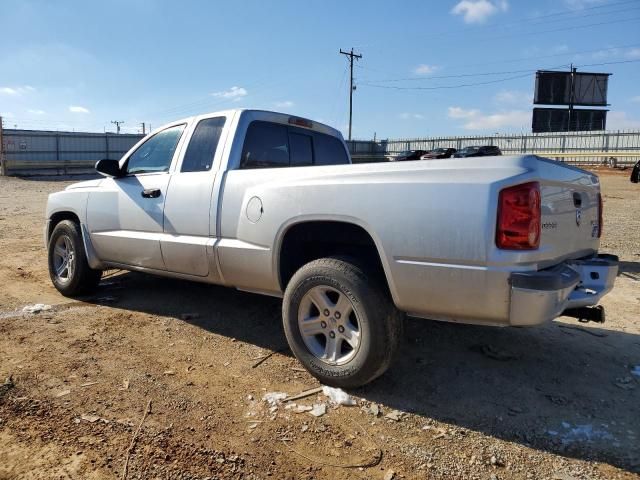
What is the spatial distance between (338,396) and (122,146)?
34953 mm

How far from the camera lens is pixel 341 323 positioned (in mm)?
3309

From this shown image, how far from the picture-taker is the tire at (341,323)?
122 inches

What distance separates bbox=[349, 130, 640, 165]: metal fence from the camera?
125 ft

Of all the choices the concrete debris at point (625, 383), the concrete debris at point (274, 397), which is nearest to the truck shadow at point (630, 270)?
the concrete debris at point (625, 383)

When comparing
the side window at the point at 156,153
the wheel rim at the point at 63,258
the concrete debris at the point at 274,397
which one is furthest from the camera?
the wheel rim at the point at 63,258

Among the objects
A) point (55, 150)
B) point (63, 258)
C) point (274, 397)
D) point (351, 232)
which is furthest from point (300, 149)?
point (55, 150)

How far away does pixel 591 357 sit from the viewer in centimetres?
399

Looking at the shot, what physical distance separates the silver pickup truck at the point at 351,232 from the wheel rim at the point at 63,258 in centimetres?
77

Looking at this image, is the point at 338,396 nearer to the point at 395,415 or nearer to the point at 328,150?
the point at 395,415

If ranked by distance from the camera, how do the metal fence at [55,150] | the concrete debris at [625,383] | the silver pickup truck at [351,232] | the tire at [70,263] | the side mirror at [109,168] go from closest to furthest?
1. the silver pickup truck at [351,232]
2. the concrete debris at [625,383]
3. the side mirror at [109,168]
4. the tire at [70,263]
5. the metal fence at [55,150]

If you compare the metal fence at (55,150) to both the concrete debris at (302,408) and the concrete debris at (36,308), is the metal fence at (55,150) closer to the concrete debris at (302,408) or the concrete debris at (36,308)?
the concrete debris at (36,308)

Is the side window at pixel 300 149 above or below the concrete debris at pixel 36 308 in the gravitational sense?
above

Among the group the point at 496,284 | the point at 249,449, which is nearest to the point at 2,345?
the point at 249,449

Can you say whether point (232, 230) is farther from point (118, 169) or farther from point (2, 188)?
point (2, 188)
